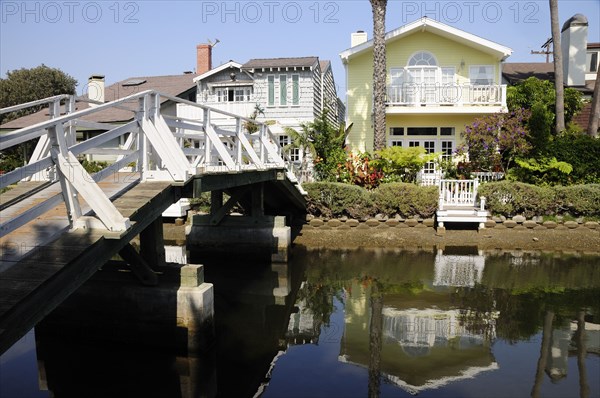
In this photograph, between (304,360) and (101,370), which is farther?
(304,360)

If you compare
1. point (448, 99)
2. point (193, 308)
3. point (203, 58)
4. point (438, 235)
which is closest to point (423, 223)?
point (438, 235)

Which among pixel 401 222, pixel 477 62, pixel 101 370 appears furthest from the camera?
pixel 477 62

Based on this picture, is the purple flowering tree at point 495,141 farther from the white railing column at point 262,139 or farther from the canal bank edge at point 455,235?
the white railing column at point 262,139

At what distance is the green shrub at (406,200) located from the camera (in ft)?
56.5

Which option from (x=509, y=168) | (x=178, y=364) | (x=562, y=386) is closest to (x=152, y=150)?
(x=178, y=364)

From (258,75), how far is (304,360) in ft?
64.7

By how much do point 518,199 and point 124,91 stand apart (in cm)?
2452

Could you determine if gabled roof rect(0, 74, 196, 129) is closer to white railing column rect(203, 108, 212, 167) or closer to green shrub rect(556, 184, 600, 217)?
white railing column rect(203, 108, 212, 167)

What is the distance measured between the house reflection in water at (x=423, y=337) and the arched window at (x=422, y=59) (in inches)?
553

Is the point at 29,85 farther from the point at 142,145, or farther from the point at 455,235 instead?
the point at 142,145

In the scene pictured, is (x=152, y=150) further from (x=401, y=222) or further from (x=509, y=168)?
(x=509, y=168)

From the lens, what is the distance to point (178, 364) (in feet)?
24.6

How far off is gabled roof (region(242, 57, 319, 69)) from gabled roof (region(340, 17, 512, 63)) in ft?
8.63

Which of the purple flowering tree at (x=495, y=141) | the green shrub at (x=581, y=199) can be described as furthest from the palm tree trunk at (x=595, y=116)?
the green shrub at (x=581, y=199)
